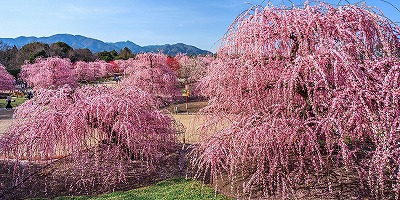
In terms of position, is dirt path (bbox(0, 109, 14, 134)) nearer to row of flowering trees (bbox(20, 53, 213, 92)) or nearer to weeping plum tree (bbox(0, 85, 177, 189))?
row of flowering trees (bbox(20, 53, 213, 92))

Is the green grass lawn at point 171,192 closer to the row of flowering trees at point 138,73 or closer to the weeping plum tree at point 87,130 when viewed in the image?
the weeping plum tree at point 87,130

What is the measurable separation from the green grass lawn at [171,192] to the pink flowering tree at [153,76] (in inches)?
550

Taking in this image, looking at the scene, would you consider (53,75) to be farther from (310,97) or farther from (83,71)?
(310,97)

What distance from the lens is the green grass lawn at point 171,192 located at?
6.11m

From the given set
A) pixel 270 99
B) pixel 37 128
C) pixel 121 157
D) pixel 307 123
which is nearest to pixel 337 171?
pixel 307 123

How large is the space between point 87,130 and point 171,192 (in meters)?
2.63

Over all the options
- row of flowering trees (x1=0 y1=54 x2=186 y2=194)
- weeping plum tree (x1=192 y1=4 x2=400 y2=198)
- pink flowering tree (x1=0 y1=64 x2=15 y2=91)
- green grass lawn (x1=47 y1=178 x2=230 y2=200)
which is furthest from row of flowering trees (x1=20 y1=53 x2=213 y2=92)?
weeping plum tree (x1=192 y1=4 x2=400 y2=198)

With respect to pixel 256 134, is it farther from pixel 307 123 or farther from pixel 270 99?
pixel 270 99

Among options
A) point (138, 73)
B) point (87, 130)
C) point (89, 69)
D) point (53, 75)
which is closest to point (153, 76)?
point (138, 73)

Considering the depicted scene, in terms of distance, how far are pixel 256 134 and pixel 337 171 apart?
1689 mm

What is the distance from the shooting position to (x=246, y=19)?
6.31 m

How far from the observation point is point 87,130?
7770 mm

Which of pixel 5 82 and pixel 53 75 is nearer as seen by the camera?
pixel 53 75

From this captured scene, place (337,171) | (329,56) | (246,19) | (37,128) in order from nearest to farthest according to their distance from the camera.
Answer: (329,56), (337,171), (246,19), (37,128)
